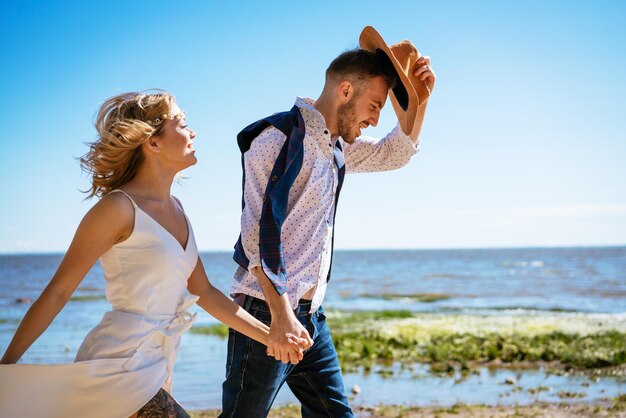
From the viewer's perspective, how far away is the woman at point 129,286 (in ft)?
7.45

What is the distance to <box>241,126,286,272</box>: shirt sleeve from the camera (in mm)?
2869

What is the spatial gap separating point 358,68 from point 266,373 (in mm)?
1365

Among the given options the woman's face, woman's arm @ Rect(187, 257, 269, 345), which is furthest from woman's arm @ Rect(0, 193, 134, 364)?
woman's arm @ Rect(187, 257, 269, 345)

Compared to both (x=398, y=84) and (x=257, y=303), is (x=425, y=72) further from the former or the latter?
(x=257, y=303)

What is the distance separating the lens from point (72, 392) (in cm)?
229

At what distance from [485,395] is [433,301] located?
22125 millimetres

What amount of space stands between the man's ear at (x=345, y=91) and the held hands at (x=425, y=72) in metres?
0.47

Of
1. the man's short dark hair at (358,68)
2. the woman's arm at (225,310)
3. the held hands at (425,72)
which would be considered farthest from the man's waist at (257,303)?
the held hands at (425,72)

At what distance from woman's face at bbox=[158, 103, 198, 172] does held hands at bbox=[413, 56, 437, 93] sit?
4.18 ft

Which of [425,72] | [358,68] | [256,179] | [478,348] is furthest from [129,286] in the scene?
[478,348]

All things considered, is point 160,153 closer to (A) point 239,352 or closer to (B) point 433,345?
(A) point 239,352

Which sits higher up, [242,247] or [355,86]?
[355,86]

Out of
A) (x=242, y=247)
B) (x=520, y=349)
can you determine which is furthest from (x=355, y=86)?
(x=520, y=349)

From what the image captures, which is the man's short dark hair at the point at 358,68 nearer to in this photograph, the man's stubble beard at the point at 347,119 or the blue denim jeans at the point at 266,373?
the man's stubble beard at the point at 347,119
